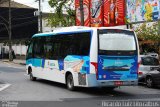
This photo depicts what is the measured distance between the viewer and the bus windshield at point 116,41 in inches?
674

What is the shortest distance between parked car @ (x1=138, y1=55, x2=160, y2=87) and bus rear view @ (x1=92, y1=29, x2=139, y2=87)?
103 inches

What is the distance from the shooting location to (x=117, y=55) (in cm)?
1720

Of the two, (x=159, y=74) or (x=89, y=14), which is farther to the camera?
(x=89, y=14)

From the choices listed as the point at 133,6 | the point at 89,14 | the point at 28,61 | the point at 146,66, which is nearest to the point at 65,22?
the point at 89,14

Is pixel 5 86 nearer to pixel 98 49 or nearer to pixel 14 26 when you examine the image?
pixel 98 49

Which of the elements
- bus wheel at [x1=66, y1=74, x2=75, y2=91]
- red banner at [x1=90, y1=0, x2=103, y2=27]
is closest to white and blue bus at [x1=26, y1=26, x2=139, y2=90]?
bus wheel at [x1=66, y1=74, x2=75, y2=91]

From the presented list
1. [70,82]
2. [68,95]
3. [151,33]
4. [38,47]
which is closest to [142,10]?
[151,33]

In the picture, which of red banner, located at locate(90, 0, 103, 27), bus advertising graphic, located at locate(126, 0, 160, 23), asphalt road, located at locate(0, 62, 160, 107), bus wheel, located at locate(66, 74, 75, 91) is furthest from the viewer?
red banner, located at locate(90, 0, 103, 27)

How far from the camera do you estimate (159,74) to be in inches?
774

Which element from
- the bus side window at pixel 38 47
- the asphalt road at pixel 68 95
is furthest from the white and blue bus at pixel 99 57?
the bus side window at pixel 38 47

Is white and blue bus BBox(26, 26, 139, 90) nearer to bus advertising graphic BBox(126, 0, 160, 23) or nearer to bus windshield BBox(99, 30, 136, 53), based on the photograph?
bus windshield BBox(99, 30, 136, 53)

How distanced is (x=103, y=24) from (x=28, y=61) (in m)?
17.0

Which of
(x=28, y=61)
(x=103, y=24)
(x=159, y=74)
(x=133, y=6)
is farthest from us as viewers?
(x=103, y=24)

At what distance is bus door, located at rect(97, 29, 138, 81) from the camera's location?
17.0 m
